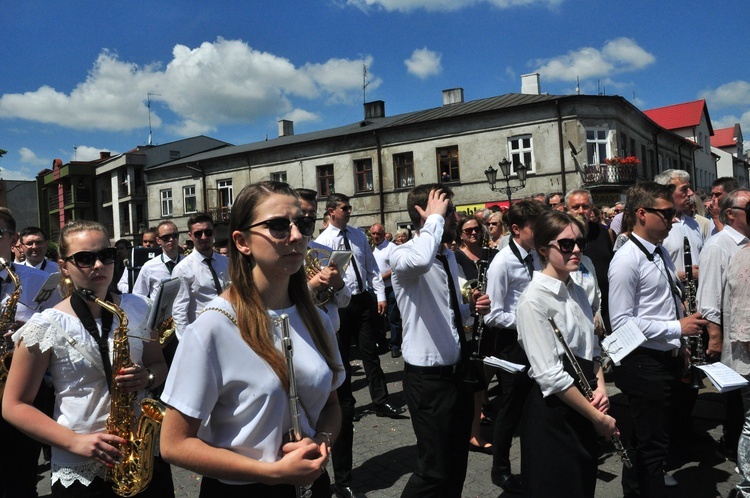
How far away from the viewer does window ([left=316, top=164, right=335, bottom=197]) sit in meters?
32.6

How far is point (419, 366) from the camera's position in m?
3.82

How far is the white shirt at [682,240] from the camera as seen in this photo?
241 inches

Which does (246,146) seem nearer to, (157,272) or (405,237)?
(405,237)

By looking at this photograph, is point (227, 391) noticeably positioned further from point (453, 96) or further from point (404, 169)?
point (453, 96)

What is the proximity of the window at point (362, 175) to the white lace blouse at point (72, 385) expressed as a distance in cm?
2870

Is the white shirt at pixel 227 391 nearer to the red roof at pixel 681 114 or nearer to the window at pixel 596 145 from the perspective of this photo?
the window at pixel 596 145

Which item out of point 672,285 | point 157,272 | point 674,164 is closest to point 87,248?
point 672,285

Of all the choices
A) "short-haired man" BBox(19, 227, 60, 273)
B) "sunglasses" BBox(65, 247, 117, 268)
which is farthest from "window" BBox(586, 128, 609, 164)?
"sunglasses" BBox(65, 247, 117, 268)

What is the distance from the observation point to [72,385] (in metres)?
2.82

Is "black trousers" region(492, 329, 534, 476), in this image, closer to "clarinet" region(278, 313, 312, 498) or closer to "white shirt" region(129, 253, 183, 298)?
"clarinet" region(278, 313, 312, 498)

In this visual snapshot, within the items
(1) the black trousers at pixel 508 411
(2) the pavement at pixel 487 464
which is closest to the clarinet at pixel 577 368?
(1) the black trousers at pixel 508 411

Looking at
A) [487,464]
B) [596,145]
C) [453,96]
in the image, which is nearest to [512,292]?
[487,464]

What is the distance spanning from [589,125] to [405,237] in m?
17.0

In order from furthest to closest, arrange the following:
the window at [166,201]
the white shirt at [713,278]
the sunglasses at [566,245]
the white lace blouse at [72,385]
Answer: the window at [166,201]
the white shirt at [713,278]
the sunglasses at [566,245]
the white lace blouse at [72,385]
